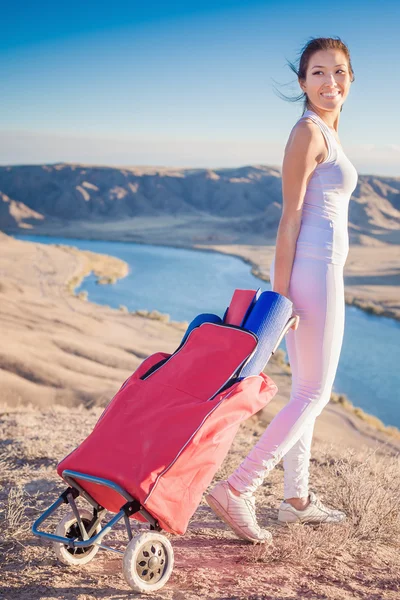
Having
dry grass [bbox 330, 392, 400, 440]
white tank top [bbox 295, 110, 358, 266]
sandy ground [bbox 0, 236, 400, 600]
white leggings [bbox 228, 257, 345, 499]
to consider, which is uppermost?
white tank top [bbox 295, 110, 358, 266]

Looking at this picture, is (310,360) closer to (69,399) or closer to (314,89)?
(314,89)

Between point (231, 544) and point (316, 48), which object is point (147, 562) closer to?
point (231, 544)

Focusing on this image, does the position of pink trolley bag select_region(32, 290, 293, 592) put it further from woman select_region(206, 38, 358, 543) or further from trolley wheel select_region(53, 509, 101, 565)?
woman select_region(206, 38, 358, 543)

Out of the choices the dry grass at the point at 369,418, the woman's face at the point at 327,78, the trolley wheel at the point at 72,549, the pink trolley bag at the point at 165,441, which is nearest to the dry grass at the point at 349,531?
the pink trolley bag at the point at 165,441

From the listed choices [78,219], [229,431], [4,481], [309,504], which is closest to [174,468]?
[229,431]

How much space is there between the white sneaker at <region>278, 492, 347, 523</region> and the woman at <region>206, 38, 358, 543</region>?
26cm

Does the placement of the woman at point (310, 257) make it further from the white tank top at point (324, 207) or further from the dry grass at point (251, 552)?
the dry grass at point (251, 552)

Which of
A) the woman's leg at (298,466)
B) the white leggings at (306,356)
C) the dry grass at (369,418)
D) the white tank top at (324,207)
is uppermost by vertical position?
the white tank top at (324,207)

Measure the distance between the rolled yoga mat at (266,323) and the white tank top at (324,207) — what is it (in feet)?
0.85

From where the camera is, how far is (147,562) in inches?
84.5

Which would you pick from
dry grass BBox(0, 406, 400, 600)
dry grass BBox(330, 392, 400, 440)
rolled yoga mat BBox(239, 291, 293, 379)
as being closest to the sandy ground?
dry grass BBox(0, 406, 400, 600)

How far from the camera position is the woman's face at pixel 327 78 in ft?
8.26

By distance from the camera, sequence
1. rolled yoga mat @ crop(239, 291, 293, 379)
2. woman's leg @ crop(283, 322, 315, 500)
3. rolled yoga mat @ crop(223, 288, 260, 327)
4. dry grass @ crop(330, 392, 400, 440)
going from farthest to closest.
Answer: dry grass @ crop(330, 392, 400, 440)
woman's leg @ crop(283, 322, 315, 500)
rolled yoga mat @ crop(223, 288, 260, 327)
rolled yoga mat @ crop(239, 291, 293, 379)

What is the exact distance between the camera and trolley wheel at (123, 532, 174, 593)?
2.08 m
